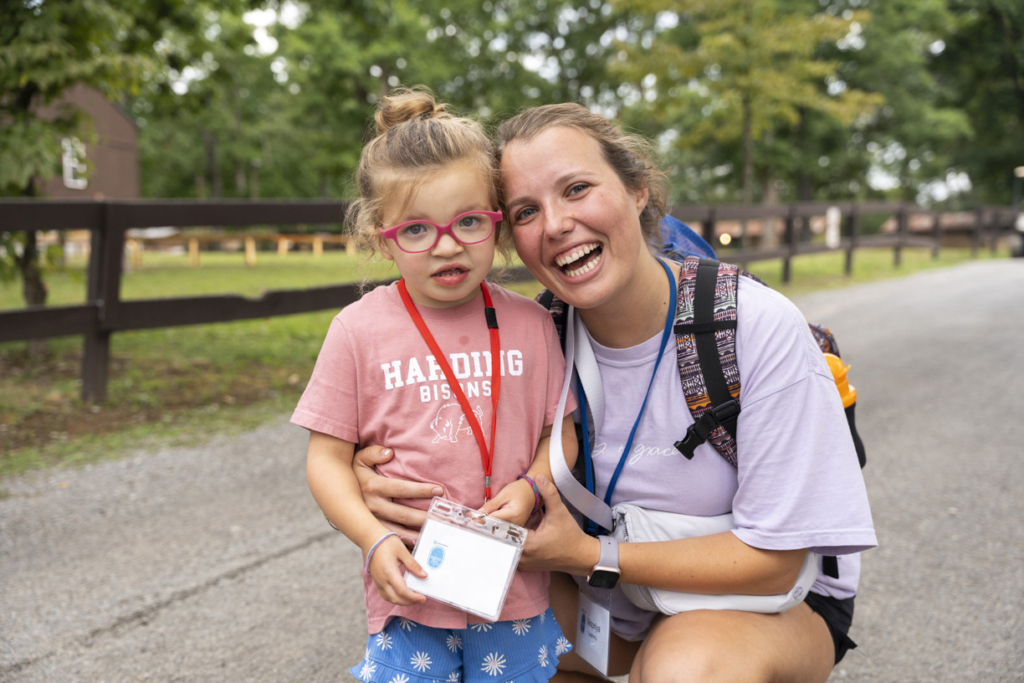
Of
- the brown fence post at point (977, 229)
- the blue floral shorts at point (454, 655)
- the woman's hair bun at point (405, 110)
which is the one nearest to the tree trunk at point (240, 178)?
the brown fence post at point (977, 229)

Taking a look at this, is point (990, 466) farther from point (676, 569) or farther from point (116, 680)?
point (116, 680)

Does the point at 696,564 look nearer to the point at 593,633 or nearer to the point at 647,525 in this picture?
the point at 647,525

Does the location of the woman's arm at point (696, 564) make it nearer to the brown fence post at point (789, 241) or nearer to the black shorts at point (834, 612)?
the black shorts at point (834, 612)

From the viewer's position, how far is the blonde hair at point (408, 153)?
63.2 inches

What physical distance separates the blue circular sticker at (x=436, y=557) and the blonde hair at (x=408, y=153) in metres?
0.70

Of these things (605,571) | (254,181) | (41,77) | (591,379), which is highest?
(254,181)

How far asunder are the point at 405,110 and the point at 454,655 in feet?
3.98

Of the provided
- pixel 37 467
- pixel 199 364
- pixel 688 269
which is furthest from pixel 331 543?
pixel 199 364

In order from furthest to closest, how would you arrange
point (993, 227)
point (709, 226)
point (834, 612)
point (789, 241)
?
point (993, 227)
point (789, 241)
point (709, 226)
point (834, 612)

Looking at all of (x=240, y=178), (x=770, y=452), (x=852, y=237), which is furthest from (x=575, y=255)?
(x=240, y=178)

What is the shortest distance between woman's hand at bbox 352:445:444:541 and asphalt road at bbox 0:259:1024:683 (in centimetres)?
105

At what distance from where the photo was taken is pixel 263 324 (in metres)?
9.48

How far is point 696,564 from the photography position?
64.2 inches

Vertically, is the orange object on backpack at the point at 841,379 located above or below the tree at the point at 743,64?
below
